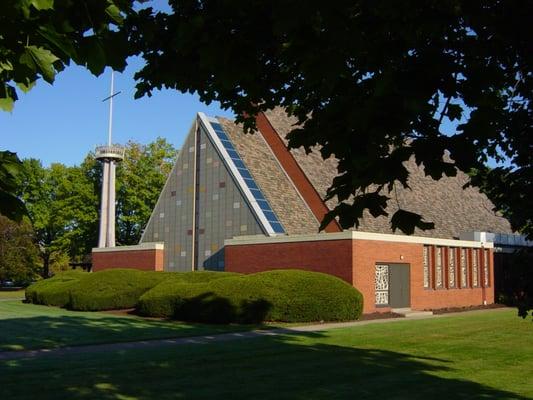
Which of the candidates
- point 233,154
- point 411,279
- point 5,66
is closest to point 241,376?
point 5,66

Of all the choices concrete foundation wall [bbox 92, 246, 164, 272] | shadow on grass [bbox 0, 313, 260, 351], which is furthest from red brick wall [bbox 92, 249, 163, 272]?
shadow on grass [bbox 0, 313, 260, 351]

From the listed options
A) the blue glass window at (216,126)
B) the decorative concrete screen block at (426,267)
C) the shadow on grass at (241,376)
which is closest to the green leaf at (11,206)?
the shadow on grass at (241,376)

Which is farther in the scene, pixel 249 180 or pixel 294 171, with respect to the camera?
pixel 294 171

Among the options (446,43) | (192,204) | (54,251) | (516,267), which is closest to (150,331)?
(516,267)

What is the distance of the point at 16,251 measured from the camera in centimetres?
5509

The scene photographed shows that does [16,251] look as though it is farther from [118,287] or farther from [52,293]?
[118,287]

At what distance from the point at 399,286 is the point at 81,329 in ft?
53.4

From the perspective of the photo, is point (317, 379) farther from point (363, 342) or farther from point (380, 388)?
point (363, 342)

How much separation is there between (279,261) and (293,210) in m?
5.63

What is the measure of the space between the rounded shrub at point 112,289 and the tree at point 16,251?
28.2 metres

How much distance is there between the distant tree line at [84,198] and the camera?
201 ft

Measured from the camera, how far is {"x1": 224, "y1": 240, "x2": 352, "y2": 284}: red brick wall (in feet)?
88.0

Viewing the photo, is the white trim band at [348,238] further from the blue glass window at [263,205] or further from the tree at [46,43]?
the tree at [46,43]

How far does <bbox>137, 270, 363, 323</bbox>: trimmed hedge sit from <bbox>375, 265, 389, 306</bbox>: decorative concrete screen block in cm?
434
